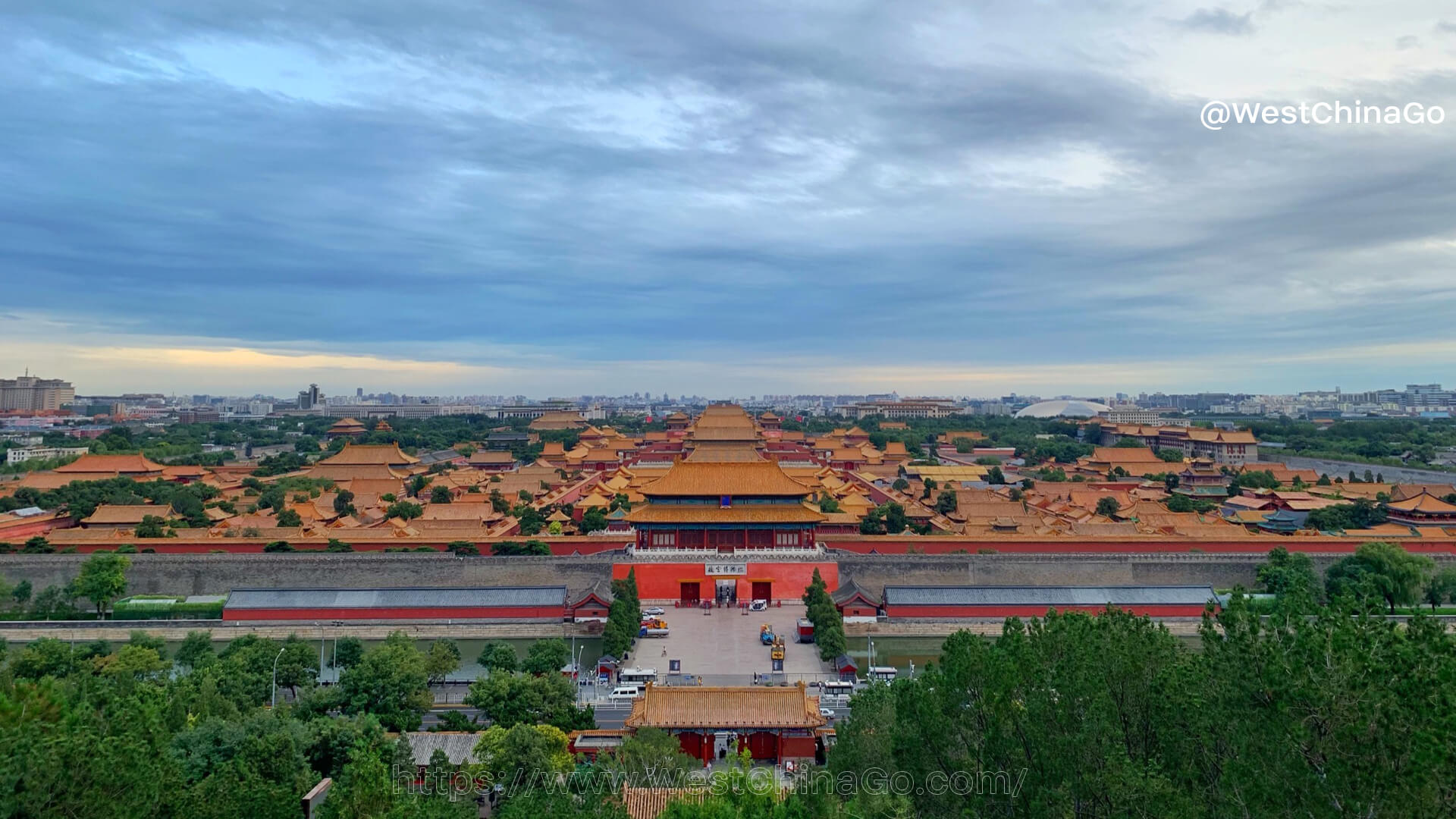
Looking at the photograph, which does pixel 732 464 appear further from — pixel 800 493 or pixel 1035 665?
pixel 1035 665

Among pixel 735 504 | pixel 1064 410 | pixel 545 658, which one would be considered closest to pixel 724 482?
pixel 735 504

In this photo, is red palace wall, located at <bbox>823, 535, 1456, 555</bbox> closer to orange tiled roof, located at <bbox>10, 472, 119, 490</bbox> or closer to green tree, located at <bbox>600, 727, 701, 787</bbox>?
green tree, located at <bbox>600, 727, 701, 787</bbox>

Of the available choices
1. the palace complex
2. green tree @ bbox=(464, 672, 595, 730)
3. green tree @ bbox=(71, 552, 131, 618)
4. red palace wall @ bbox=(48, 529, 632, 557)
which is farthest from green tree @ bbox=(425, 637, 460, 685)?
green tree @ bbox=(71, 552, 131, 618)

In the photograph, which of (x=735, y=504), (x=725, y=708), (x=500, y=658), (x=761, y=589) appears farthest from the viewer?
(x=735, y=504)

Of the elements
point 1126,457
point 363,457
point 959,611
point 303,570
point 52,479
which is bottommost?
point 959,611

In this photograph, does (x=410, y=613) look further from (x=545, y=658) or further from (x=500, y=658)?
(x=545, y=658)

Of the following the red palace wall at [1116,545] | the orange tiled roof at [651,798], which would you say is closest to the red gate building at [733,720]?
the orange tiled roof at [651,798]

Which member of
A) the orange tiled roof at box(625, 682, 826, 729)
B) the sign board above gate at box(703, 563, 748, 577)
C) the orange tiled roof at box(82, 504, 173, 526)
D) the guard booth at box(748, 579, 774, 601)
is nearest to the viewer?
the orange tiled roof at box(625, 682, 826, 729)
